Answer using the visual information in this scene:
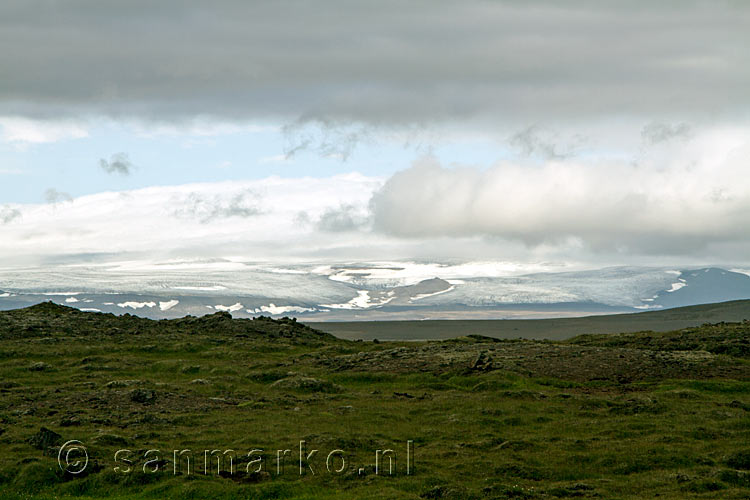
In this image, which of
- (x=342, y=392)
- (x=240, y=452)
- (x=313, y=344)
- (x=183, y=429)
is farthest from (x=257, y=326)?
(x=240, y=452)

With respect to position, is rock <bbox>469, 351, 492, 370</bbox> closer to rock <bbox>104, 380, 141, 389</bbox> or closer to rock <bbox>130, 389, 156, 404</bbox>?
rock <bbox>130, 389, 156, 404</bbox>

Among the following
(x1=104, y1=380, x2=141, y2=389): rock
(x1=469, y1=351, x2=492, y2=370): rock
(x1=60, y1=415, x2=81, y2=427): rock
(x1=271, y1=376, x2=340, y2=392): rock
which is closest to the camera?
(x1=60, y1=415, x2=81, y2=427): rock

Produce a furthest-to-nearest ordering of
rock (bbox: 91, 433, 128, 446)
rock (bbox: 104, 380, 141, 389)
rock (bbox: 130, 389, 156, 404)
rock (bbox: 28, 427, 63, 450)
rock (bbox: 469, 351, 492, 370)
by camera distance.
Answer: rock (bbox: 469, 351, 492, 370)
rock (bbox: 104, 380, 141, 389)
rock (bbox: 130, 389, 156, 404)
rock (bbox: 91, 433, 128, 446)
rock (bbox: 28, 427, 63, 450)

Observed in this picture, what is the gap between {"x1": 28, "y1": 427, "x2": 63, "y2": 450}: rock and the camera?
43125 millimetres

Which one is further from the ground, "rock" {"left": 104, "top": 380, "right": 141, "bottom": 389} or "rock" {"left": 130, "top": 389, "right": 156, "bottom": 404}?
"rock" {"left": 104, "top": 380, "right": 141, "bottom": 389}

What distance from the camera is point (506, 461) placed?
4106 cm

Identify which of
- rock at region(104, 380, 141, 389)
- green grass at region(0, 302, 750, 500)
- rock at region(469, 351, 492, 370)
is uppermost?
rock at region(469, 351, 492, 370)

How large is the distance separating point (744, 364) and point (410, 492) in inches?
2008

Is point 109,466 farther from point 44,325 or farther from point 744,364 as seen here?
point 44,325

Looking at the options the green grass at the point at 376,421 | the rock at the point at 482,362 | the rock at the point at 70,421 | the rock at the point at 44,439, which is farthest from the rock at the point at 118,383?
the rock at the point at 482,362

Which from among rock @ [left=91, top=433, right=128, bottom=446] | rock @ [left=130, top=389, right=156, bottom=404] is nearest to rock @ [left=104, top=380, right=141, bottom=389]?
rock @ [left=130, top=389, right=156, bottom=404]

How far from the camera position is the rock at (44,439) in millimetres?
43125

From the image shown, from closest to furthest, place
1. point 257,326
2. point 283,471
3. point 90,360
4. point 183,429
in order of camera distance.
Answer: point 283,471
point 183,429
point 90,360
point 257,326

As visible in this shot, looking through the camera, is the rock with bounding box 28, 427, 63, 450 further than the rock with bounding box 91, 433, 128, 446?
No
